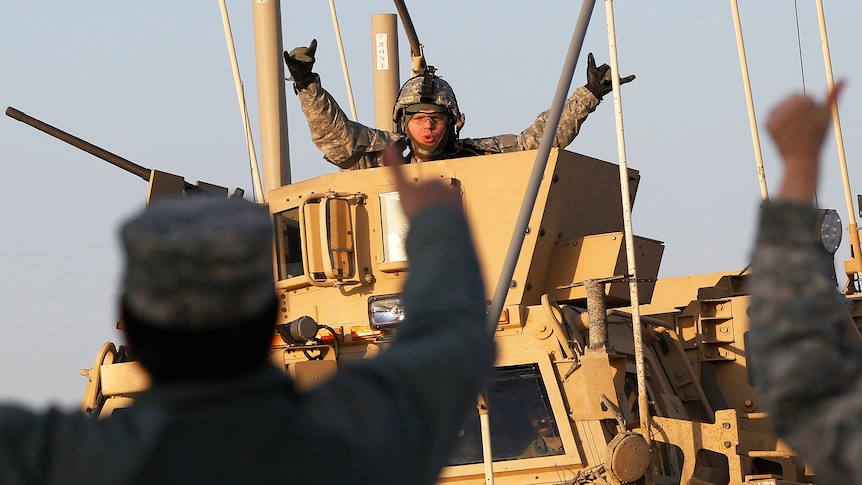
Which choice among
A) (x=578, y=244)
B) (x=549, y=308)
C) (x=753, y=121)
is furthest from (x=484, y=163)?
(x=753, y=121)

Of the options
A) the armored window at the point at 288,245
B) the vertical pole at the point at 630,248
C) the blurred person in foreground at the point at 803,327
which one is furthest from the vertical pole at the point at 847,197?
the blurred person in foreground at the point at 803,327

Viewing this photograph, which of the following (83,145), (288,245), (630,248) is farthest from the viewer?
(83,145)

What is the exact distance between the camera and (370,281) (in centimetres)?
912

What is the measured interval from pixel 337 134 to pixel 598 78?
1.87m

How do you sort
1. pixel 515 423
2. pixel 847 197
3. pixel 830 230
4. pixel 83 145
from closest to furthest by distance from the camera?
pixel 515 423, pixel 830 230, pixel 83 145, pixel 847 197

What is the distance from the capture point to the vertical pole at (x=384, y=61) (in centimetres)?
1462

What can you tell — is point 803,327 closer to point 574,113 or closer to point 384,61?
point 574,113

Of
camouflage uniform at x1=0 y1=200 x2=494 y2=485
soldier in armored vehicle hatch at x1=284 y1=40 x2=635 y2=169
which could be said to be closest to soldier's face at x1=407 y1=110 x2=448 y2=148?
soldier in armored vehicle hatch at x1=284 y1=40 x2=635 y2=169

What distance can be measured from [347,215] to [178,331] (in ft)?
→ 24.0

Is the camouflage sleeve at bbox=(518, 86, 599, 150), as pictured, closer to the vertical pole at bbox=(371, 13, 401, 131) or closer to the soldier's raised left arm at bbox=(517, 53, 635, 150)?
the soldier's raised left arm at bbox=(517, 53, 635, 150)

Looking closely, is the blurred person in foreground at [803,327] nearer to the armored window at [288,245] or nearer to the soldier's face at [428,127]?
the armored window at [288,245]

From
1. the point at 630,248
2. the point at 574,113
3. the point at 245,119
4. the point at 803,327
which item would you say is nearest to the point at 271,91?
the point at 245,119

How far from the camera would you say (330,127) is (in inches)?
401

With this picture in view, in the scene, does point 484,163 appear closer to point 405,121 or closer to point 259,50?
point 405,121
